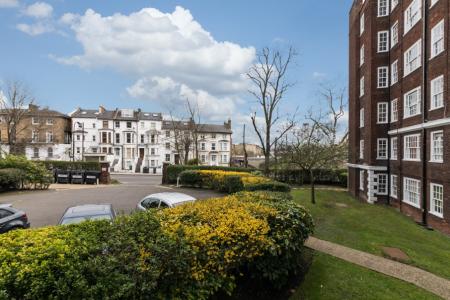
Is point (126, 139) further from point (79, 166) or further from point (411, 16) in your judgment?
point (411, 16)

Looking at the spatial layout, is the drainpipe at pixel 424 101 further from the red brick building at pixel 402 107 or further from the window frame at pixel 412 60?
the window frame at pixel 412 60

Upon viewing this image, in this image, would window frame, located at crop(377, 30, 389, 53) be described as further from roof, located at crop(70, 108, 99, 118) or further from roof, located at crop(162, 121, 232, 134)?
roof, located at crop(70, 108, 99, 118)

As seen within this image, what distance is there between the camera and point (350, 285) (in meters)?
6.66

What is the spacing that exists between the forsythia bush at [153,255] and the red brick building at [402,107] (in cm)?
1347

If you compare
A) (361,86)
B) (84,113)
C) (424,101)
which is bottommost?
(424,101)

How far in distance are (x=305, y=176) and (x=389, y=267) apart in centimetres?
3027

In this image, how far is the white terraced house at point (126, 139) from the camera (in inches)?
2226

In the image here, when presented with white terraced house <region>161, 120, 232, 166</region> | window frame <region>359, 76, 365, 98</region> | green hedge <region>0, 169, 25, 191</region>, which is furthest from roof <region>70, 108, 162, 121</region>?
window frame <region>359, 76, 365, 98</region>

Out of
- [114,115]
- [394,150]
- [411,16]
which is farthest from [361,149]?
[114,115]

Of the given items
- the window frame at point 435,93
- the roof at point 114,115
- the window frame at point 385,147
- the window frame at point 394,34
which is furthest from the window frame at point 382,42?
the roof at point 114,115

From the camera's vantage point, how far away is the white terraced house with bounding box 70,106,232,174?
185 ft

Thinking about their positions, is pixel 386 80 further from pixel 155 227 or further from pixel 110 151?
pixel 110 151

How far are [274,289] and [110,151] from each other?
56.9 meters

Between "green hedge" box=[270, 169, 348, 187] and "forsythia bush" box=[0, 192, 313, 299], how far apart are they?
3171 cm
